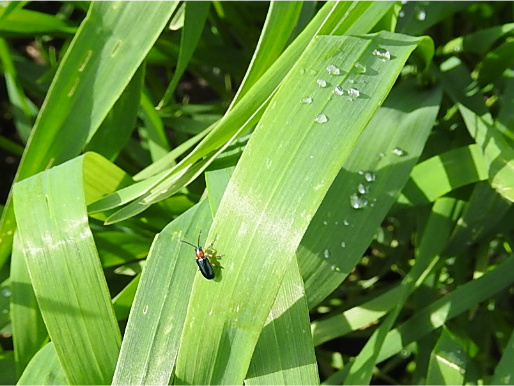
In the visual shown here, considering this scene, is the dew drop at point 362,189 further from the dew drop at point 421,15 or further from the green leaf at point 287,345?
the dew drop at point 421,15

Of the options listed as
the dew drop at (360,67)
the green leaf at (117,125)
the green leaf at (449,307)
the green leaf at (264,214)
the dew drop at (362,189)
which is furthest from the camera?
the green leaf at (117,125)

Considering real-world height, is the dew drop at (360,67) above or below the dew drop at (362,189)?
above

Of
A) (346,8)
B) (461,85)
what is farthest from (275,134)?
(461,85)

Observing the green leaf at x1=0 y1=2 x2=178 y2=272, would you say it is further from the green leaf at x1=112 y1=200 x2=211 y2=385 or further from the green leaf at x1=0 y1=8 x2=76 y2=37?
the green leaf at x1=112 y1=200 x2=211 y2=385

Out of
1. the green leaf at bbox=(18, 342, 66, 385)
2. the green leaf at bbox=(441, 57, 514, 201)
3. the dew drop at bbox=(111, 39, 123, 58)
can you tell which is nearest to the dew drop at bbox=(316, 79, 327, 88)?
the green leaf at bbox=(441, 57, 514, 201)

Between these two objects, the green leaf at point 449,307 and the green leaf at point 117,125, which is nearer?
the green leaf at point 449,307

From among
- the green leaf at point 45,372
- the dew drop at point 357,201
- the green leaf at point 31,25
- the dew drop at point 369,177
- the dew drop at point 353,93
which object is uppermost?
the green leaf at point 31,25

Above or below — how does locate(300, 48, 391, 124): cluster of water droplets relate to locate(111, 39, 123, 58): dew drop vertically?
below

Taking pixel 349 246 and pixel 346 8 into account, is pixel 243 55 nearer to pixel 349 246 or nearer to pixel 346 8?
pixel 346 8

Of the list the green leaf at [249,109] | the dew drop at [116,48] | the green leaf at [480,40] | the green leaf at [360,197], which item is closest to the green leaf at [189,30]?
the dew drop at [116,48]
